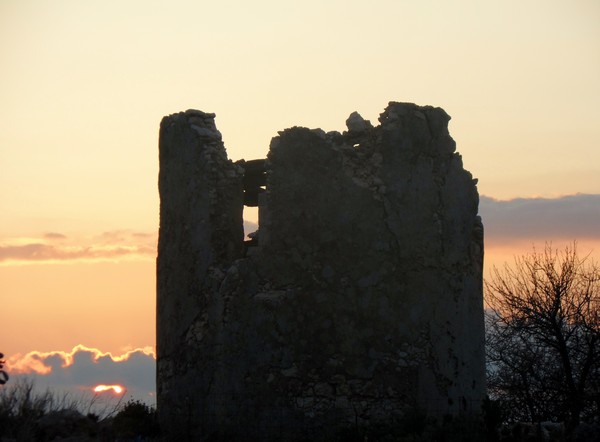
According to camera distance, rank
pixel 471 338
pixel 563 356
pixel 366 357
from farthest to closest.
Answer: pixel 563 356 < pixel 471 338 < pixel 366 357

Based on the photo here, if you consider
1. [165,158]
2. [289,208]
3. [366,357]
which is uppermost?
[165,158]

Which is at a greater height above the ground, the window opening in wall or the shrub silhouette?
the window opening in wall

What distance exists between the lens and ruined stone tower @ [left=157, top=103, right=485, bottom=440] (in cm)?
1284

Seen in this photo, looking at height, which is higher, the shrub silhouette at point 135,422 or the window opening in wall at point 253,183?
the window opening in wall at point 253,183

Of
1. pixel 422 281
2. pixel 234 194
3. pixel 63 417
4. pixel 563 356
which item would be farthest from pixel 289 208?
pixel 563 356

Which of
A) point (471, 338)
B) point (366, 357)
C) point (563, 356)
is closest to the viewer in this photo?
point (366, 357)

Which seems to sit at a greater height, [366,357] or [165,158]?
[165,158]

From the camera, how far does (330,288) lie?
12930 mm

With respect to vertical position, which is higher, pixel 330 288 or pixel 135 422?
pixel 330 288

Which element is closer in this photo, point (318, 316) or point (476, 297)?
point (318, 316)

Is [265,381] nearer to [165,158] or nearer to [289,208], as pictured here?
[289,208]

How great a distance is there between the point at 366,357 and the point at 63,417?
4233 mm

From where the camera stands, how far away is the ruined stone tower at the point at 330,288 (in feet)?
42.1

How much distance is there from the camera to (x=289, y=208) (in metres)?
13.1
